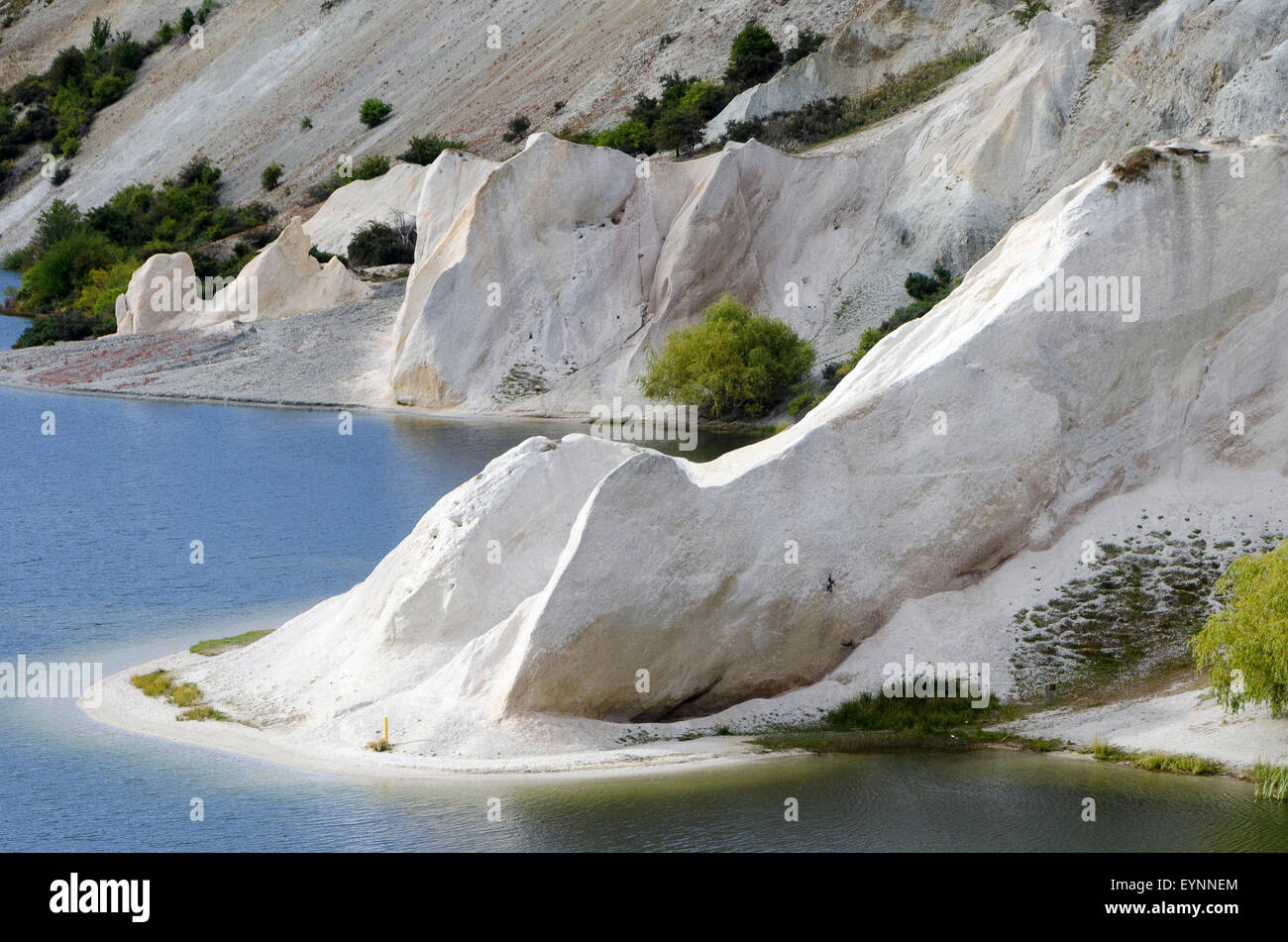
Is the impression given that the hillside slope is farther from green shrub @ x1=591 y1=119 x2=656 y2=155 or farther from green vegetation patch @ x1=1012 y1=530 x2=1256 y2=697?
green vegetation patch @ x1=1012 y1=530 x2=1256 y2=697

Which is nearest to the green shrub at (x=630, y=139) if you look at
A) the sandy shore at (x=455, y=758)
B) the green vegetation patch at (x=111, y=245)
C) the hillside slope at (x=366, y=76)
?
the hillside slope at (x=366, y=76)

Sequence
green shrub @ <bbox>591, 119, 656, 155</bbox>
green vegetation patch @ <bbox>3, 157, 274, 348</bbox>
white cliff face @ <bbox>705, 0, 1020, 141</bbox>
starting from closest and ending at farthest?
white cliff face @ <bbox>705, 0, 1020, 141</bbox>
green shrub @ <bbox>591, 119, 656, 155</bbox>
green vegetation patch @ <bbox>3, 157, 274, 348</bbox>

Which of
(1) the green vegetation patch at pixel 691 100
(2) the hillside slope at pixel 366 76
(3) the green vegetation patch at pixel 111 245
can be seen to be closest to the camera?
(1) the green vegetation patch at pixel 691 100

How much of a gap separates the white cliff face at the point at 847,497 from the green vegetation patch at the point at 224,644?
1115 mm

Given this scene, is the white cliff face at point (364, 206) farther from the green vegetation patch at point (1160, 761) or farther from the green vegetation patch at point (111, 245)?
the green vegetation patch at point (1160, 761)

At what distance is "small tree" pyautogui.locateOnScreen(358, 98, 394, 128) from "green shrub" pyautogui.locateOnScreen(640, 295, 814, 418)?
58.7 m

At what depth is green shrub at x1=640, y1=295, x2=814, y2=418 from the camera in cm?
5184

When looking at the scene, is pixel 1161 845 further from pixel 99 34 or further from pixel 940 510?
pixel 99 34

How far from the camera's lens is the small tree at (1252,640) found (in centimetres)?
2022

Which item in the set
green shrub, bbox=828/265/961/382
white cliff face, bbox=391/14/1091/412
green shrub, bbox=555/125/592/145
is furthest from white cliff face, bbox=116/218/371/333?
Result: green shrub, bbox=828/265/961/382

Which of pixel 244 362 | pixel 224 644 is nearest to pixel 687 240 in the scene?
pixel 244 362

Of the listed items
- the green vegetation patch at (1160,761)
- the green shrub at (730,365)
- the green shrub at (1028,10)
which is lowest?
the green vegetation patch at (1160,761)

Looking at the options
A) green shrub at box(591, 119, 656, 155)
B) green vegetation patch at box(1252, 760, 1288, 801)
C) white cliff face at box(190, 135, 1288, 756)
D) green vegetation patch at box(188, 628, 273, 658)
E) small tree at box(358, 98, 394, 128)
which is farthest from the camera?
small tree at box(358, 98, 394, 128)

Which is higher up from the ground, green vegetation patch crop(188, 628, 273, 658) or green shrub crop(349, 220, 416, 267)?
green shrub crop(349, 220, 416, 267)
